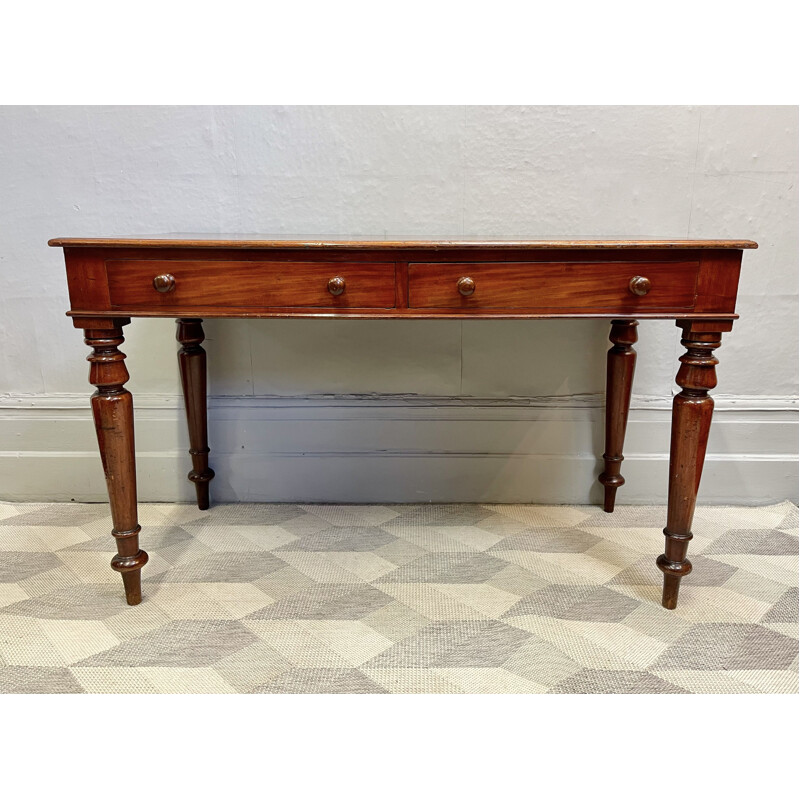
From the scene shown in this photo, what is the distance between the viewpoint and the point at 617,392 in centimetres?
222

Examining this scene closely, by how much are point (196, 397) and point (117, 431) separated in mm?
572

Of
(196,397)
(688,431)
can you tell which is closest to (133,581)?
(196,397)

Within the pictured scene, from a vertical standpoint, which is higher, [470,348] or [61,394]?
[470,348]

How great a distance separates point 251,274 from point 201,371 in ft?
2.34

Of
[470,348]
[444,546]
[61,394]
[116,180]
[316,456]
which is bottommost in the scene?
[444,546]

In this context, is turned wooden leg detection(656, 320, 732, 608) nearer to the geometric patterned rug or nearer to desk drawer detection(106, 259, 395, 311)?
the geometric patterned rug

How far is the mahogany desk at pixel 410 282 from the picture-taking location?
158 centimetres

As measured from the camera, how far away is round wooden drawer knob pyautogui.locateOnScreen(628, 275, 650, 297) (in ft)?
5.20

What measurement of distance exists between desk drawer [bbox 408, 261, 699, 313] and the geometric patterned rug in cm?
74

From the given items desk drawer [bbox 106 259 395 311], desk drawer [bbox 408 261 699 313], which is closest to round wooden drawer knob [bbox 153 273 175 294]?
desk drawer [bbox 106 259 395 311]

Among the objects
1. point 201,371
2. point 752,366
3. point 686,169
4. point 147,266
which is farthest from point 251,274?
point 752,366

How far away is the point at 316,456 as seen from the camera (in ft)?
7.90

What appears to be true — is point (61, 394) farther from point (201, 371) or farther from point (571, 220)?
point (571, 220)

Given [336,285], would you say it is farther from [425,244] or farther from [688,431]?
[688,431]
